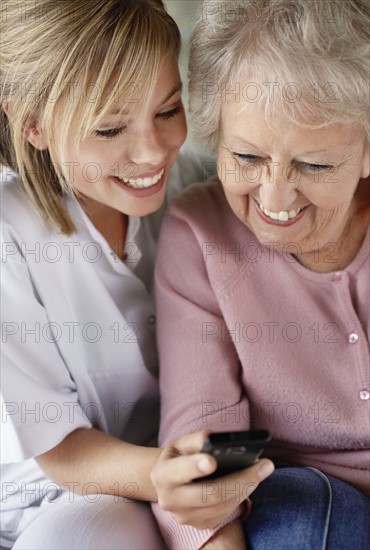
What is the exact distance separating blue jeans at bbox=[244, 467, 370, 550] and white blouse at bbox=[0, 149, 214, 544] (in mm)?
341

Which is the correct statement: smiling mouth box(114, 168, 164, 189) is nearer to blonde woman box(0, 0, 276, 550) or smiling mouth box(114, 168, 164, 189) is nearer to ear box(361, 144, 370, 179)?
blonde woman box(0, 0, 276, 550)

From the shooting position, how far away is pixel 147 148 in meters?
1.39

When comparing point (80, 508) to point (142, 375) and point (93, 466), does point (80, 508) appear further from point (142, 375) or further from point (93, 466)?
point (142, 375)

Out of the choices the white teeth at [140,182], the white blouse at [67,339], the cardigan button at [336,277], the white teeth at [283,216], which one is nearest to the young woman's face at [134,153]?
the white teeth at [140,182]

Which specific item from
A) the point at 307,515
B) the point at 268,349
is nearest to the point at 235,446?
the point at 307,515

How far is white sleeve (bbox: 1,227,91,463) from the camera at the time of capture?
4.51ft

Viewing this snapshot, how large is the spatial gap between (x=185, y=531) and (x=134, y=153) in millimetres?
626

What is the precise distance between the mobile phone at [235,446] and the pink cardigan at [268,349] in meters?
0.27

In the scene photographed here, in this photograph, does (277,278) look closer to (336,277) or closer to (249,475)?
(336,277)

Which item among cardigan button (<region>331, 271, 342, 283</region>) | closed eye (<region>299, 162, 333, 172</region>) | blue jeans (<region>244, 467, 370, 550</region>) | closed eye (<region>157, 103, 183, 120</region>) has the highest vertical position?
closed eye (<region>157, 103, 183, 120</region>)

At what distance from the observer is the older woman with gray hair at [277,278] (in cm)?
125

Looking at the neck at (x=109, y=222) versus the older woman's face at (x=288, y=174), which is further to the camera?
the neck at (x=109, y=222)

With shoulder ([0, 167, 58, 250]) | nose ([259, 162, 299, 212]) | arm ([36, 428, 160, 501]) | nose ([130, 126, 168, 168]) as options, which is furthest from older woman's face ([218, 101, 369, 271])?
arm ([36, 428, 160, 501])

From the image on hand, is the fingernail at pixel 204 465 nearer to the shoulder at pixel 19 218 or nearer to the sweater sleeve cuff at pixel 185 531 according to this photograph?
→ the sweater sleeve cuff at pixel 185 531
